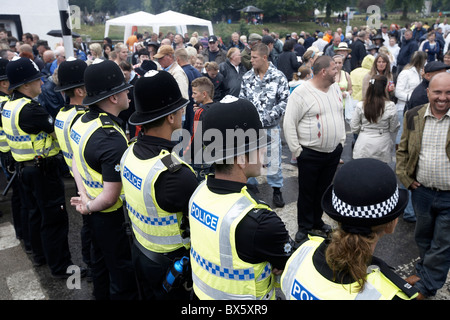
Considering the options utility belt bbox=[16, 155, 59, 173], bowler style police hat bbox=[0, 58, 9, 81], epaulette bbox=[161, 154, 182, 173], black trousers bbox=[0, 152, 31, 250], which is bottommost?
black trousers bbox=[0, 152, 31, 250]

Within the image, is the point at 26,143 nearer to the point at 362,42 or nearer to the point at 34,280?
the point at 34,280

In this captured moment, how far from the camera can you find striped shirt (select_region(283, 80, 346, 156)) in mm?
4316

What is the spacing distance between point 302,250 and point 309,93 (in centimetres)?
283

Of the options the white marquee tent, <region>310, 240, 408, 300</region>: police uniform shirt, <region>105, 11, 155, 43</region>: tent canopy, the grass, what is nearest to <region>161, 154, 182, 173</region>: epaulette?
<region>310, 240, 408, 300</region>: police uniform shirt

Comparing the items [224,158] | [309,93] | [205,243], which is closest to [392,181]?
[224,158]

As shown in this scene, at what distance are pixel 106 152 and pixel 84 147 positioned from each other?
241mm

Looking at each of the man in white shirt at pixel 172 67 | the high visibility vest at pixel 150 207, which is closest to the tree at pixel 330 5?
the man in white shirt at pixel 172 67

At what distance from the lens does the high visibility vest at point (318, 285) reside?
61.7 inches

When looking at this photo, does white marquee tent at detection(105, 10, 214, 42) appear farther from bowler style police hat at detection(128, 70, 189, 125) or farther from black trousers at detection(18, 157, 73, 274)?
bowler style police hat at detection(128, 70, 189, 125)

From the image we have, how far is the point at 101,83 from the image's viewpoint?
319 centimetres

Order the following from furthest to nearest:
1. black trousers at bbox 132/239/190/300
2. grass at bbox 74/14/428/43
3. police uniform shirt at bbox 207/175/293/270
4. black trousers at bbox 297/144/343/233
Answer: grass at bbox 74/14/428/43
black trousers at bbox 297/144/343/233
black trousers at bbox 132/239/190/300
police uniform shirt at bbox 207/175/293/270

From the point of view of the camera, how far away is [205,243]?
6.56 ft

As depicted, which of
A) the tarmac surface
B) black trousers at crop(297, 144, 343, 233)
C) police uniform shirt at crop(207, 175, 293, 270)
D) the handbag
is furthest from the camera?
the handbag

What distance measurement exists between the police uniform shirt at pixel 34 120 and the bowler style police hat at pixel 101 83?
3.54 ft
